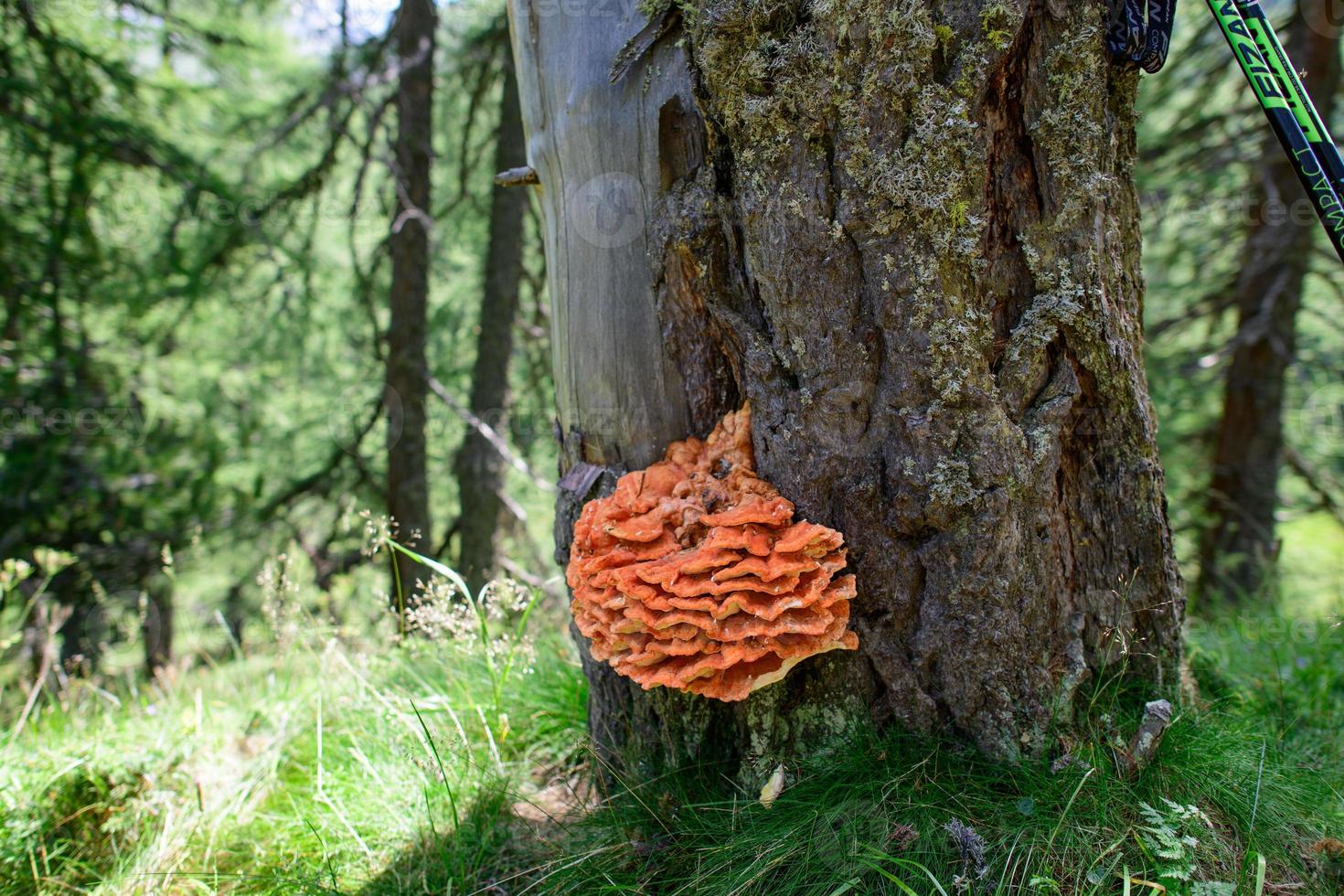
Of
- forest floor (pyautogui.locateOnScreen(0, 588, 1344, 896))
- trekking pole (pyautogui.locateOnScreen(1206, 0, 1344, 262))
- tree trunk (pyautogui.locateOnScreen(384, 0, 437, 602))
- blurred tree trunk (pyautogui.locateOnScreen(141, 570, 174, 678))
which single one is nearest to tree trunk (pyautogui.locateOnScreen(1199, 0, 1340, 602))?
forest floor (pyautogui.locateOnScreen(0, 588, 1344, 896))

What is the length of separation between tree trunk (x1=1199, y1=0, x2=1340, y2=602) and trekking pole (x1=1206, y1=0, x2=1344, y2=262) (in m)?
4.16

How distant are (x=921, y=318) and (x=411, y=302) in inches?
202

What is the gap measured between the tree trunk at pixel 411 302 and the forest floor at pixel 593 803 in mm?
3012

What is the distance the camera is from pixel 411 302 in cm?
603

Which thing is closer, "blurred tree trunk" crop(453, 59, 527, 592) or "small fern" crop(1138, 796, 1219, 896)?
"small fern" crop(1138, 796, 1219, 896)

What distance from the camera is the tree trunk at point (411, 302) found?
579cm

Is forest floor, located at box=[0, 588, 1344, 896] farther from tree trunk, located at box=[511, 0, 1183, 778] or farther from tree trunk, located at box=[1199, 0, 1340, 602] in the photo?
tree trunk, located at box=[1199, 0, 1340, 602]

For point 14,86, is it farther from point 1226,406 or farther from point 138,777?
point 1226,406

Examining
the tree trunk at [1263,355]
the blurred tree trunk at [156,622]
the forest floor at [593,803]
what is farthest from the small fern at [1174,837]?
the blurred tree trunk at [156,622]

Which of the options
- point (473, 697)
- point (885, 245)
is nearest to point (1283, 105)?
point (885, 245)

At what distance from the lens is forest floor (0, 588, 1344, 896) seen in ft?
5.29

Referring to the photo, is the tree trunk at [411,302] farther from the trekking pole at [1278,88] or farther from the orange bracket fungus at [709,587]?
the trekking pole at [1278,88]

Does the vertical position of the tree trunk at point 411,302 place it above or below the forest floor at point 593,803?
above

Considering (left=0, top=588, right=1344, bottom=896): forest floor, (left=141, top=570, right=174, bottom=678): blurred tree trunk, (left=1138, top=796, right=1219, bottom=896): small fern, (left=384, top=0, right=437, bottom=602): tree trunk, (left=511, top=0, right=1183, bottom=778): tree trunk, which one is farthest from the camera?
(left=141, top=570, right=174, bottom=678): blurred tree trunk
